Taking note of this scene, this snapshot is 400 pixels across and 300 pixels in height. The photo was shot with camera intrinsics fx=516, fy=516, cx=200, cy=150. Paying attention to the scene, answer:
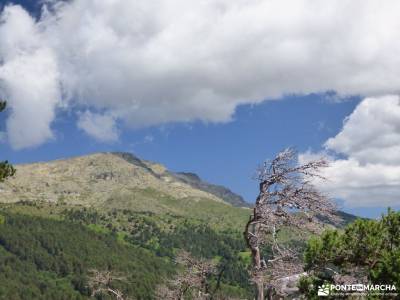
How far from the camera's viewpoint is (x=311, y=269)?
30438mm

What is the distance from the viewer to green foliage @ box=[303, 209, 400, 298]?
31.9 meters

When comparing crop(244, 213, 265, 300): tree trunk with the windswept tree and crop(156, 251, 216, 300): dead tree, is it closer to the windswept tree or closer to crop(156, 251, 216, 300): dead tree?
crop(156, 251, 216, 300): dead tree

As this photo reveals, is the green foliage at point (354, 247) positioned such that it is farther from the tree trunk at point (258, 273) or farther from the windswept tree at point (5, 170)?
the windswept tree at point (5, 170)

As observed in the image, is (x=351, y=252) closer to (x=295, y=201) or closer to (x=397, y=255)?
(x=397, y=255)

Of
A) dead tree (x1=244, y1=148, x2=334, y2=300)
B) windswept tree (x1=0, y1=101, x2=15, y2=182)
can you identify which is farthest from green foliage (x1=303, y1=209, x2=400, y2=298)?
windswept tree (x1=0, y1=101, x2=15, y2=182)

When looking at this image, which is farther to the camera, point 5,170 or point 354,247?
point 5,170

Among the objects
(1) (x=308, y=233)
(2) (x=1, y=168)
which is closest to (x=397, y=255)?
(1) (x=308, y=233)

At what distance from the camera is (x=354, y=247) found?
3238 cm

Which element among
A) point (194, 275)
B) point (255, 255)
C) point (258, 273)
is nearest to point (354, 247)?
point (255, 255)

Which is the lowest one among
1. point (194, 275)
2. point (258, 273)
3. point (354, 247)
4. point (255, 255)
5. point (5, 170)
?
point (258, 273)

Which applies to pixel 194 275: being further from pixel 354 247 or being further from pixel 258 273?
pixel 258 273

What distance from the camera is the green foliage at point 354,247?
31.9m

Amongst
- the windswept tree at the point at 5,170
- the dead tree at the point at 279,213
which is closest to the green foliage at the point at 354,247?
the dead tree at the point at 279,213

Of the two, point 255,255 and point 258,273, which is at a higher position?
point 255,255
